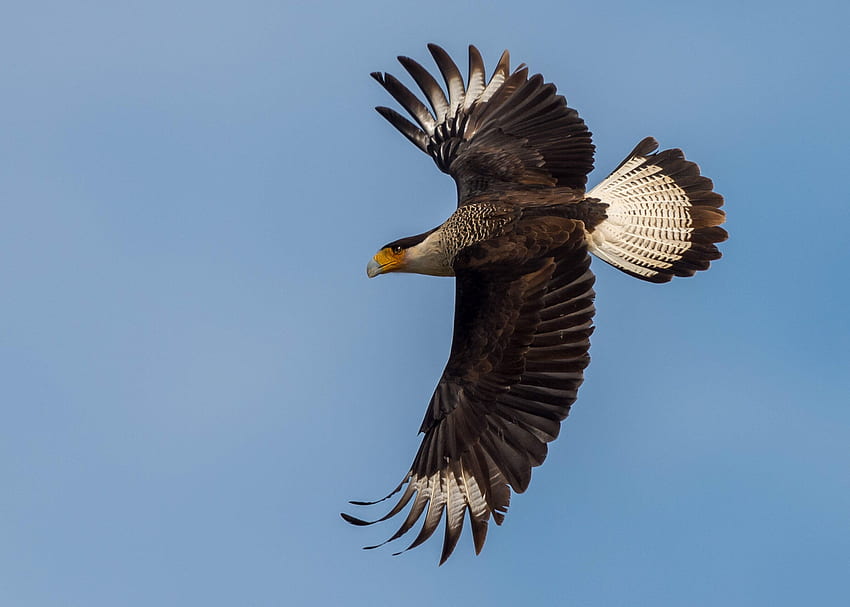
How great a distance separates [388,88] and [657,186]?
2641 mm

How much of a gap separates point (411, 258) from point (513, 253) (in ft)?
3.45

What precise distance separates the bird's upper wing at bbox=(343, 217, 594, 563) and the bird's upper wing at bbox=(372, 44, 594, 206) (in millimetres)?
908

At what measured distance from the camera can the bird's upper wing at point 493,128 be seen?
34.1 feet

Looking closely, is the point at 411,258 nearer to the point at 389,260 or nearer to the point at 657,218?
the point at 389,260

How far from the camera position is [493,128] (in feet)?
35.8

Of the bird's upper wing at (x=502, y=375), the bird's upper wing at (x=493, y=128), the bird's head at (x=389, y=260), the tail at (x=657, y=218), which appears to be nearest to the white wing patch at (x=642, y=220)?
the tail at (x=657, y=218)

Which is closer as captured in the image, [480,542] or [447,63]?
[480,542]

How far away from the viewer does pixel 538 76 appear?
35.5 ft

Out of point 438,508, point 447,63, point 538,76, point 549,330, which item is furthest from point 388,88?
point 438,508

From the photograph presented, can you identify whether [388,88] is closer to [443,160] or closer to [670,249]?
[443,160]

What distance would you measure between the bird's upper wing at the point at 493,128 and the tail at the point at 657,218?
36 cm

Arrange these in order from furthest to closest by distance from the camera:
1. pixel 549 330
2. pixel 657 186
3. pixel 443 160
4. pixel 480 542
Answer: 1. pixel 443 160
2. pixel 657 186
3. pixel 549 330
4. pixel 480 542

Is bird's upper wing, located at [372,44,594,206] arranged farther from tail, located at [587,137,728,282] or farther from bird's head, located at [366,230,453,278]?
bird's head, located at [366,230,453,278]

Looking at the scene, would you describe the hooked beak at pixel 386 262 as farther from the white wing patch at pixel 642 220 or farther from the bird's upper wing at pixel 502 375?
the white wing patch at pixel 642 220
